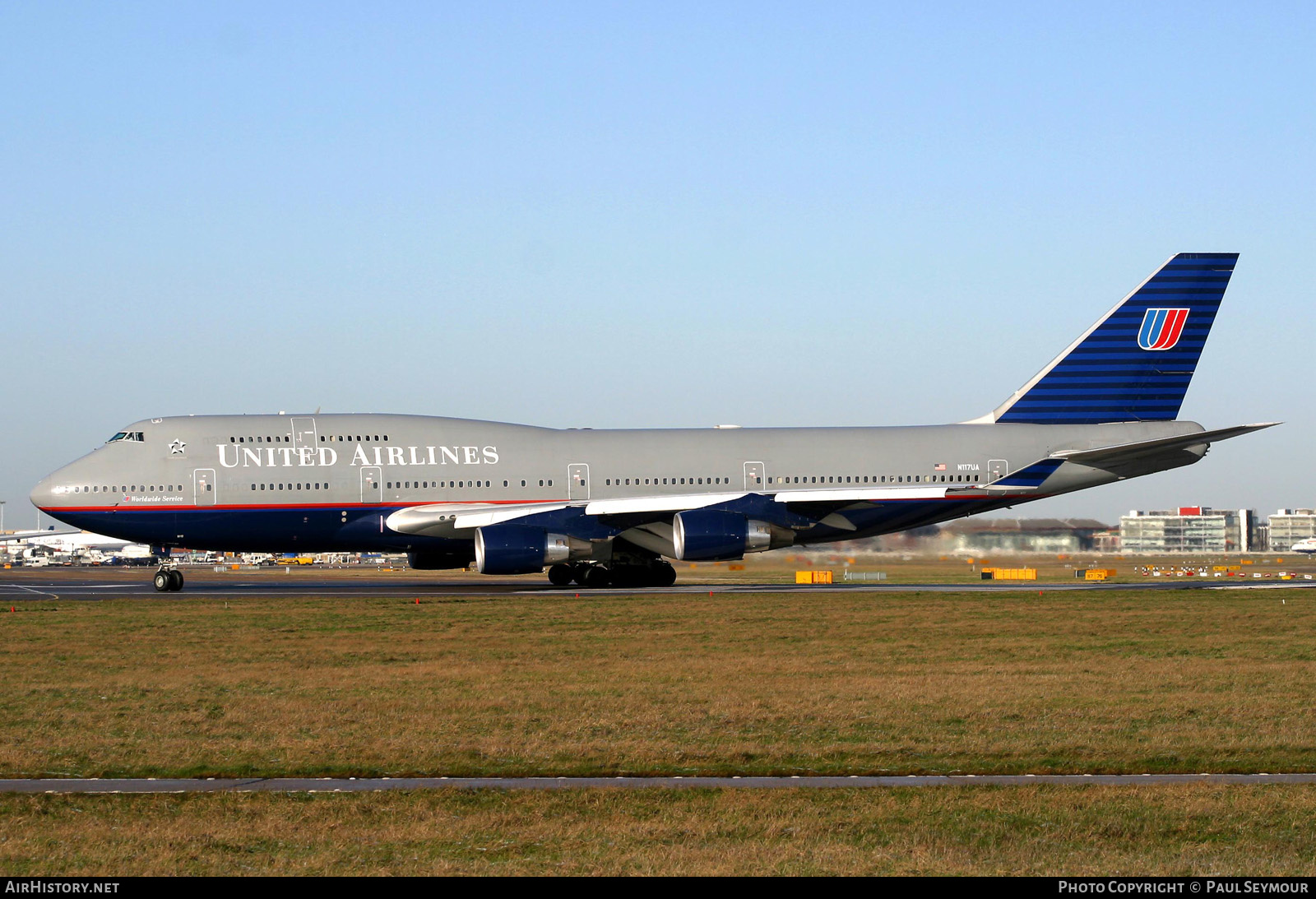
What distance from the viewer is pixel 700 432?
4491 cm

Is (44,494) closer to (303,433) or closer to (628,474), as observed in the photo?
(303,433)

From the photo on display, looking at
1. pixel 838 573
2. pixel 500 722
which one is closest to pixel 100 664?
pixel 500 722

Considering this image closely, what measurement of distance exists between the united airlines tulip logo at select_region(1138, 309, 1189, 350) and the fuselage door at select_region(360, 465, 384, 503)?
25.8m

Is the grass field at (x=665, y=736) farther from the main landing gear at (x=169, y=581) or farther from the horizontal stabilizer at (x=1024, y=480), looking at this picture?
the main landing gear at (x=169, y=581)

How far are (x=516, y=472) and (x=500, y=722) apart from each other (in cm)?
2796

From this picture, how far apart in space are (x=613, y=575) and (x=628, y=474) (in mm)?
3457

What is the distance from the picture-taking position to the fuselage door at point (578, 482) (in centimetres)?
4341

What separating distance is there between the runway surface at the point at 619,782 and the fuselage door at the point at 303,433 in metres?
30.9

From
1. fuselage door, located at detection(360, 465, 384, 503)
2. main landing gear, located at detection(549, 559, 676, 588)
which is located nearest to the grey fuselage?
fuselage door, located at detection(360, 465, 384, 503)

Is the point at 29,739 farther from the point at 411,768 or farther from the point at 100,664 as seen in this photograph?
the point at 100,664

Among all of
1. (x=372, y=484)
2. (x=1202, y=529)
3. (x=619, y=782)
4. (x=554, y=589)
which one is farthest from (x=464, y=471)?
(x=1202, y=529)

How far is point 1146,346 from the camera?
4581 cm

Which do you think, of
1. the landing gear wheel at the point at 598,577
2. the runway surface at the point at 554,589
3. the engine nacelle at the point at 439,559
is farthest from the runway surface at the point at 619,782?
the engine nacelle at the point at 439,559

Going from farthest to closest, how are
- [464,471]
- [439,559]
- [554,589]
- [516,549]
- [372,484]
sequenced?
1. [439,559]
2. [554,589]
3. [464,471]
4. [372,484]
5. [516,549]
